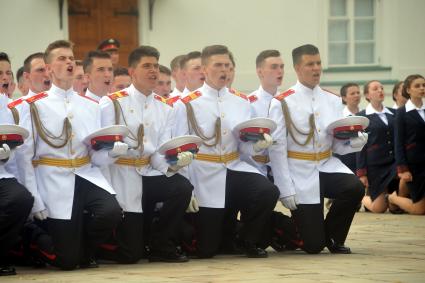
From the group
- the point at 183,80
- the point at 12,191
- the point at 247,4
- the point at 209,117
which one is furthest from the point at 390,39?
the point at 12,191

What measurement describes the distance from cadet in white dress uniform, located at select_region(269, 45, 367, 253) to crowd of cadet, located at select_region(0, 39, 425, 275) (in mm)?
12

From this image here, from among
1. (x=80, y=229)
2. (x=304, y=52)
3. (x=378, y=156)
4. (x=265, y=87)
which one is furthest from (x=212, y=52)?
(x=378, y=156)

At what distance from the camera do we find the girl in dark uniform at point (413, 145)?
16.3 m

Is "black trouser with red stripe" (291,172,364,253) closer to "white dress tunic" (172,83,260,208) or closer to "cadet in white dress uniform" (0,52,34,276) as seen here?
"white dress tunic" (172,83,260,208)

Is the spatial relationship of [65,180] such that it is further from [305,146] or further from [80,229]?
[305,146]

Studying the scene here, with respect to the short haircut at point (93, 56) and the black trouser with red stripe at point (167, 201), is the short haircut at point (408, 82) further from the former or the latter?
the black trouser with red stripe at point (167, 201)

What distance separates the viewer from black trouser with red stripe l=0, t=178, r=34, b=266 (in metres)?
10.0

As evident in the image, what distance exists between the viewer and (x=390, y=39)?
24453 millimetres

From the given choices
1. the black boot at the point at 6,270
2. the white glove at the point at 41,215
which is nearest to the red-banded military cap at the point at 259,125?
the white glove at the point at 41,215

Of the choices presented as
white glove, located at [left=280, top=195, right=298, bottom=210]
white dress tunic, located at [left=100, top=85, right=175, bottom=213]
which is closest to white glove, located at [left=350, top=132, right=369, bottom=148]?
white glove, located at [left=280, top=195, right=298, bottom=210]

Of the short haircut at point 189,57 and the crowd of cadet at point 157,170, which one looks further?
the short haircut at point 189,57

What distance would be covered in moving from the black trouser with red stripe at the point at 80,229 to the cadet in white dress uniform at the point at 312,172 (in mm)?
1818

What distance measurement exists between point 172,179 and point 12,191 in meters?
1.60

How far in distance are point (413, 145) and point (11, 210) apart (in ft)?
25.0
